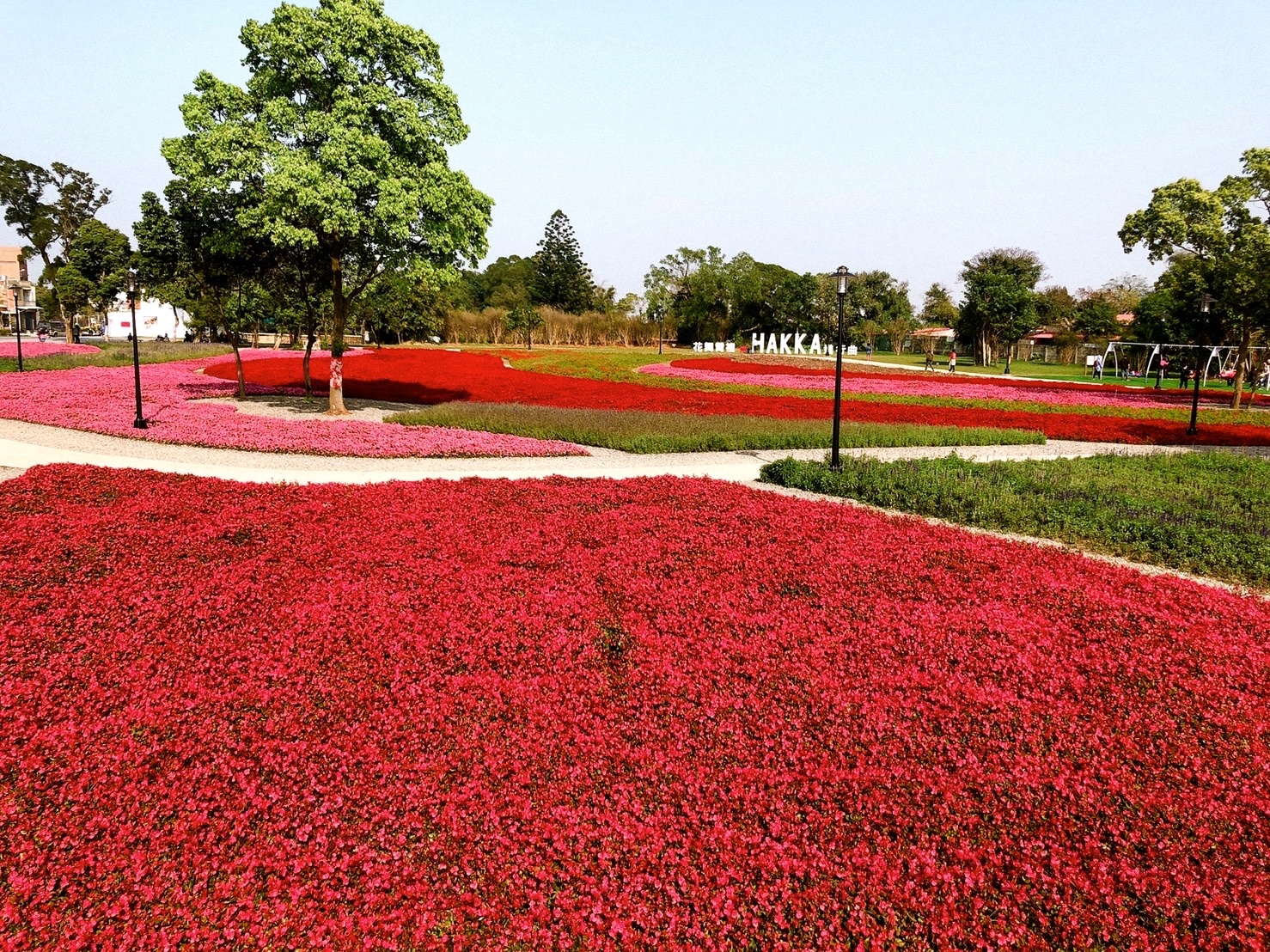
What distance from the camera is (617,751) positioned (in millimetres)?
5066

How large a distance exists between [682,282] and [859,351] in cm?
3043

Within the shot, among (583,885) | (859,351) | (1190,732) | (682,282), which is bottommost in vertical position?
(583,885)

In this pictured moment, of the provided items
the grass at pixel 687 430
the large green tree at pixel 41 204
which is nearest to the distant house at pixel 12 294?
the large green tree at pixel 41 204

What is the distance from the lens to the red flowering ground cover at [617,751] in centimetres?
385

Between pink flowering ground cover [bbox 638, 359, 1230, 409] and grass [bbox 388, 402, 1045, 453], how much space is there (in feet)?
44.0

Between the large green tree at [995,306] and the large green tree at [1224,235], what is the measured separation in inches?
871

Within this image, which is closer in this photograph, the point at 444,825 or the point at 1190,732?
the point at 444,825

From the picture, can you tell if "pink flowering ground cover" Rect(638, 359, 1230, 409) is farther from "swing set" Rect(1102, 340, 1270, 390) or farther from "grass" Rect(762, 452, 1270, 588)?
"grass" Rect(762, 452, 1270, 588)

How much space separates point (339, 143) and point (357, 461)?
385 inches

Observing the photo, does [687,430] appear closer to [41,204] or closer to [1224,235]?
[1224,235]

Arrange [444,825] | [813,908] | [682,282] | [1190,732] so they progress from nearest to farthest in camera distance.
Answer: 1. [813,908]
2. [444,825]
3. [1190,732]
4. [682,282]

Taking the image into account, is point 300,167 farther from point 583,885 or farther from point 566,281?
point 566,281

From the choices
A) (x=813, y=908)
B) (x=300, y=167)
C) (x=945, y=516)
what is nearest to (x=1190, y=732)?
(x=813, y=908)

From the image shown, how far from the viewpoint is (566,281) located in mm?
108375
